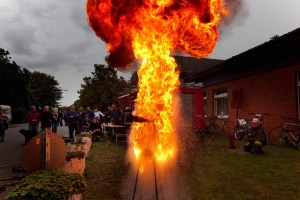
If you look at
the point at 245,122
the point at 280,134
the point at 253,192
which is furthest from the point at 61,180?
the point at 245,122

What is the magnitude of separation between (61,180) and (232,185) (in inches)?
171

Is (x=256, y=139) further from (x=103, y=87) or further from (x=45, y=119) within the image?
(x=103, y=87)

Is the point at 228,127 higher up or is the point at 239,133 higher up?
the point at 228,127

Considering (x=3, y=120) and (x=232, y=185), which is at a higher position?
(x=3, y=120)

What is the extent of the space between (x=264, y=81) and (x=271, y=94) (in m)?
0.90

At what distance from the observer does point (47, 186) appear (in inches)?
151

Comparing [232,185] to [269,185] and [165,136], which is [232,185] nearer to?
[269,185]

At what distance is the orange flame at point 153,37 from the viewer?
7199 mm

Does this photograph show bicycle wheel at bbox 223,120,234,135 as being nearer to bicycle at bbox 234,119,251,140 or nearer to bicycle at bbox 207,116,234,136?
bicycle at bbox 207,116,234,136

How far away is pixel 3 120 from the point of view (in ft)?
53.4

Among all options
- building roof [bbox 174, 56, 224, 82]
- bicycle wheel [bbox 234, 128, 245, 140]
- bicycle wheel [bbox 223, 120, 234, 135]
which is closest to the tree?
building roof [bbox 174, 56, 224, 82]

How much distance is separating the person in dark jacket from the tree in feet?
102

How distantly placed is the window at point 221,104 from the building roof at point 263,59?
994mm

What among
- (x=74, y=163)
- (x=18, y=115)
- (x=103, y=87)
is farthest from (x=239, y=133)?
(x=18, y=115)
